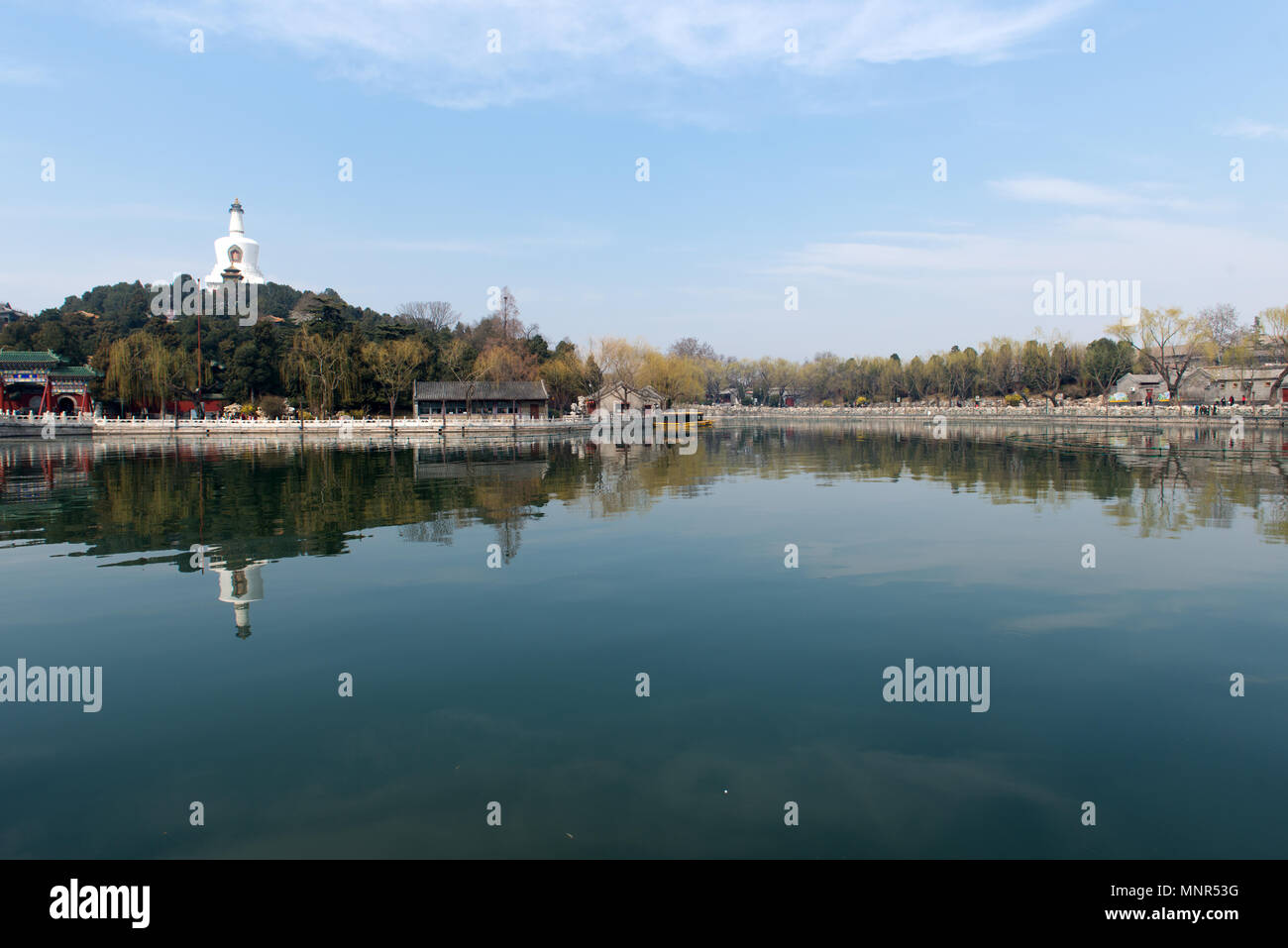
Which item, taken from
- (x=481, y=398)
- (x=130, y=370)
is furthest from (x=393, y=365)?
(x=130, y=370)

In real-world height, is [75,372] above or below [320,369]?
below

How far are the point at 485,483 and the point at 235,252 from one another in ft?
316

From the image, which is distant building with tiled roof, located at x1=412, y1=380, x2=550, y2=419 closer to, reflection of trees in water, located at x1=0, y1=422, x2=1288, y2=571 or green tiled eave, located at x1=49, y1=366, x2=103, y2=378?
green tiled eave, located at x1=49, y1=366, x2=103, y2=378

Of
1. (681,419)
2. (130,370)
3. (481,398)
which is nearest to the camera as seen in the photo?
(130,370)

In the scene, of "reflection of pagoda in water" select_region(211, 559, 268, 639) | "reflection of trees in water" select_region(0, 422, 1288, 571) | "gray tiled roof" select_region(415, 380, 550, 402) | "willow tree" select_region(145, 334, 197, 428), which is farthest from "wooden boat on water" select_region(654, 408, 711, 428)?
"reflection of pagoda in water" select_region(211, 559, 268, 639)

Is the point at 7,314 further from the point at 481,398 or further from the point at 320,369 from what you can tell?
the point at 481,398

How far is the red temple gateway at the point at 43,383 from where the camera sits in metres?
65.6

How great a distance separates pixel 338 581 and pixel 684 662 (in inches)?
254

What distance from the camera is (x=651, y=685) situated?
791 cm

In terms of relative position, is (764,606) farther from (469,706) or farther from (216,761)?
(216,761)

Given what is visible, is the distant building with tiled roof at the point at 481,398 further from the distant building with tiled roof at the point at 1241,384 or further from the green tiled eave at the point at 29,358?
the distant building with tiled roof at the point at 1241,384

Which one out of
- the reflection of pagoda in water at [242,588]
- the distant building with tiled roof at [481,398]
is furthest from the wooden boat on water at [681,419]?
the reflection of pagoda in water at [242,588]

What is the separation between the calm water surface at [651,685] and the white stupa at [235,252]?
97838mm
